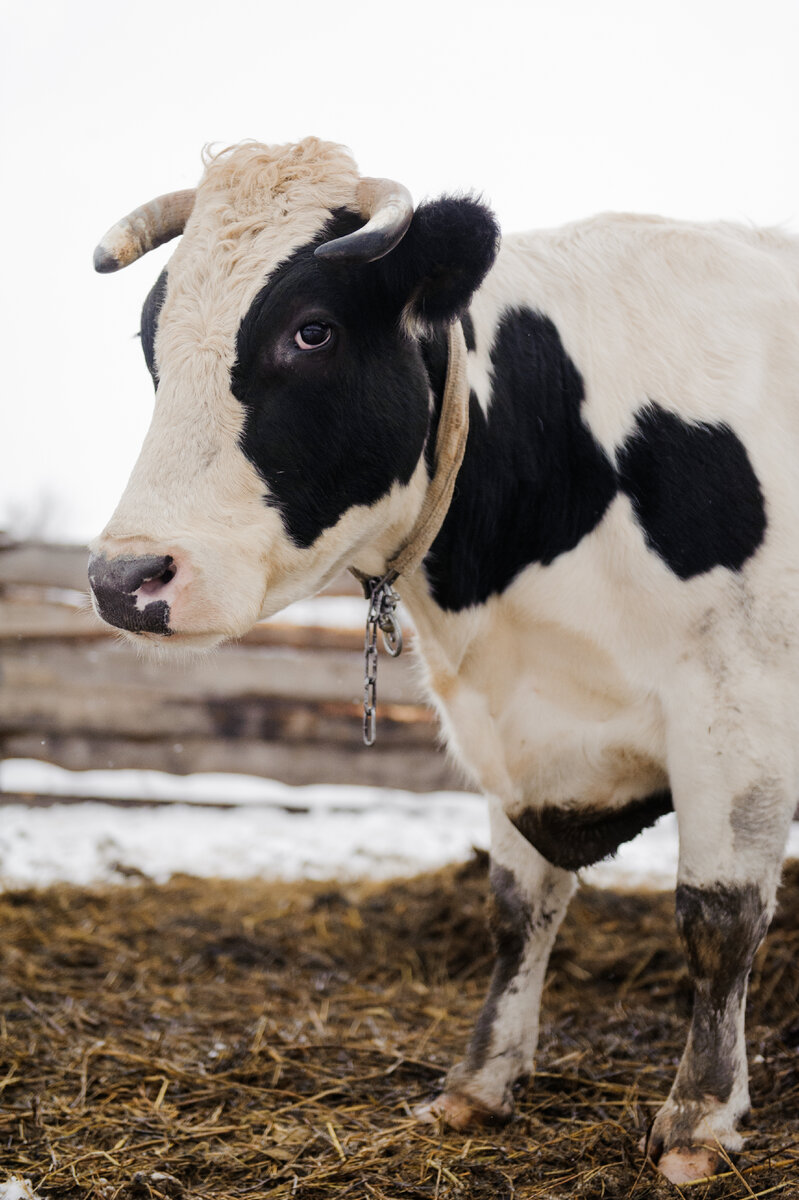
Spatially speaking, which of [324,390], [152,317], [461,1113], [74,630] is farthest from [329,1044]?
[74,630]

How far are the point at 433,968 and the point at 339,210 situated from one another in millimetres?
2689

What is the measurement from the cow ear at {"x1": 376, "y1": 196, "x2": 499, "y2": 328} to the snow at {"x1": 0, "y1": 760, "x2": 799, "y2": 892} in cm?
348

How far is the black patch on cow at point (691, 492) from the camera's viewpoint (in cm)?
234

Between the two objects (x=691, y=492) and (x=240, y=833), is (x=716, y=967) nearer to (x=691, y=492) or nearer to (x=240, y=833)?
(x=691, y=492)

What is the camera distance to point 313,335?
2061 millimetres

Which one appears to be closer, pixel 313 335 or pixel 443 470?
pixel 313 335

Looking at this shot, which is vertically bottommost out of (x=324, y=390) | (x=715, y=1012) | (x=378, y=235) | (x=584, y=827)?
(x=715, y=1012)

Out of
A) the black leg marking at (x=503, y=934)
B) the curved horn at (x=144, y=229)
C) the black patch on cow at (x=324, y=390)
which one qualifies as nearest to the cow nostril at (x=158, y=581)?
the black patch on cow at (x=324, y=390)

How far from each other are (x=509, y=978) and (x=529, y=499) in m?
1.20

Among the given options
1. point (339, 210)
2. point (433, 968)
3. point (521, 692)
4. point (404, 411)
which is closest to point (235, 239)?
point (339, 210)

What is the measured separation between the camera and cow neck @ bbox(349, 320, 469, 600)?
2.30m

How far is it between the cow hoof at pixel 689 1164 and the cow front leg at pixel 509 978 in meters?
0.47

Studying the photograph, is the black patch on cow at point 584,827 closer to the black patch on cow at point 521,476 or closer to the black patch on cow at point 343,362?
the black patch on cow at point 521,476

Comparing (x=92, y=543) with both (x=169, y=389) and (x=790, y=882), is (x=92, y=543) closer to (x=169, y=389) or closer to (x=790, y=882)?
(x=169, y=389)
